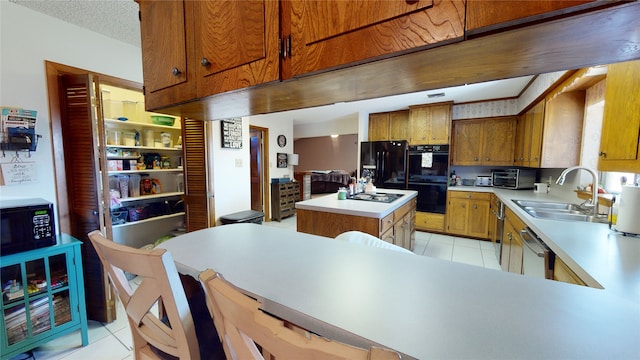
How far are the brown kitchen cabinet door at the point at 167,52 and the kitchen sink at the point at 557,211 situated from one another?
273 centimetres

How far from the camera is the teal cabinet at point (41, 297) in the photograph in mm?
1490

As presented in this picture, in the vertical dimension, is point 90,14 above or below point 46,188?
above

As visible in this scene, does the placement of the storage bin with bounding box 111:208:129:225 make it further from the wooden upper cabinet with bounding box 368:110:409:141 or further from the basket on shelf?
the wooden upper cabinet with bounding box 368:110:409:141

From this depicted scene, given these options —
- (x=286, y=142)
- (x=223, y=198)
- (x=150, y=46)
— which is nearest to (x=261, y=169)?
(x=286, y=142)

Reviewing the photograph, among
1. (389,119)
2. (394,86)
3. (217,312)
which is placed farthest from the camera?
(389,119)

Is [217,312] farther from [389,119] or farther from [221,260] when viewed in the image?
[389,119]

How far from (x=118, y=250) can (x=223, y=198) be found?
2665 millimetres

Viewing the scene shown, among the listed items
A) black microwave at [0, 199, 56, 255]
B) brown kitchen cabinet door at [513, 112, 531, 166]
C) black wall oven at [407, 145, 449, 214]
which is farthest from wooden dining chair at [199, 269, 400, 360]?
black wall oven at [407, 145, 449, 214]

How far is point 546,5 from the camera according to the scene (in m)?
0.47

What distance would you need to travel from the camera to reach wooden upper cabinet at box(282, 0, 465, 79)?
56 cm

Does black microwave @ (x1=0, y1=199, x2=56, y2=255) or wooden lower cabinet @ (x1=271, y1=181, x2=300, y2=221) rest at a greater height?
black microwave @ (x1=0, y1=199, x2=56, y2=255)

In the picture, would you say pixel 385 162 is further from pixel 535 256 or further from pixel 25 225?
pixel 25 225

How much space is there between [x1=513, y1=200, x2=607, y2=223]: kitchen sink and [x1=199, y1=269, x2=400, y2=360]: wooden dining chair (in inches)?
93.3

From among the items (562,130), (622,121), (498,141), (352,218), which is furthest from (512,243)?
(498,141)
